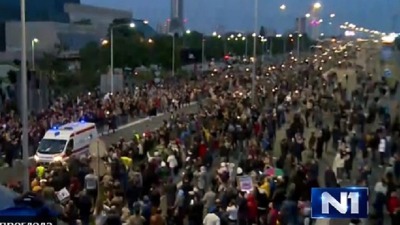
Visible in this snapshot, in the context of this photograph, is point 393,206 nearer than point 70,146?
Yes

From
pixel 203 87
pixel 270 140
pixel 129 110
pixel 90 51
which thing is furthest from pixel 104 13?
pixel 270 140

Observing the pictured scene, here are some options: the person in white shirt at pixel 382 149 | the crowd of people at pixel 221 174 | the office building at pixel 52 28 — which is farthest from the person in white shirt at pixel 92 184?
the office building at pixel 52 28

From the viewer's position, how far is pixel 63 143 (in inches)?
1004

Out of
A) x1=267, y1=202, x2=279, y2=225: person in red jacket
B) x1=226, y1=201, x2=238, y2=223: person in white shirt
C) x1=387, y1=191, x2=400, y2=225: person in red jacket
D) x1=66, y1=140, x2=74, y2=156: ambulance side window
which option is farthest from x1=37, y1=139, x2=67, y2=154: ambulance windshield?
x1=387, y1=191, x2=400, y2=225: person in red jacket

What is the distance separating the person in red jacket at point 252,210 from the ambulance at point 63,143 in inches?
421

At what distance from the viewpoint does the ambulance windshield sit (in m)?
→ 25.2

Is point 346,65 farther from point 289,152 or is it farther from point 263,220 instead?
point 263,220

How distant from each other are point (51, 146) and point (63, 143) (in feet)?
1.22

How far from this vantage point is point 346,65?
75.7 metres

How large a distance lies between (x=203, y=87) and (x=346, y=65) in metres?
24.5

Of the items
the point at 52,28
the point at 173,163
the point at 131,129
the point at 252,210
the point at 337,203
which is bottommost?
the point at 131,129

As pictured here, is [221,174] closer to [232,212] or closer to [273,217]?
[232,212]

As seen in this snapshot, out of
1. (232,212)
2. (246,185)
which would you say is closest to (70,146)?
(246,185)

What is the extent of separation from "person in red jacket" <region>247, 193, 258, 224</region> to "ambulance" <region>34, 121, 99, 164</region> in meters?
10.7
